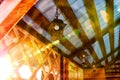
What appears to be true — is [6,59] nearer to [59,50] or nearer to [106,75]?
[59,50]

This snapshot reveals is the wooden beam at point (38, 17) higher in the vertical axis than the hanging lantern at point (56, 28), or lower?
higher

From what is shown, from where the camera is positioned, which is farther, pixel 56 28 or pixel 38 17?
pixel 38 17

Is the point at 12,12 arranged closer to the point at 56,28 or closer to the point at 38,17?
the point at 56,28

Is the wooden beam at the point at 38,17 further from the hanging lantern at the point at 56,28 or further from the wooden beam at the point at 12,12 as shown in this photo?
the wooden beam at the point at 12,12

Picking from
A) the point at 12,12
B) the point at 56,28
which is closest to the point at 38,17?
the point at 56,28

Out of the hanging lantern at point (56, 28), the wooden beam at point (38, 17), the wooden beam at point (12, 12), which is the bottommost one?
the wooden beam at point (12, 12)

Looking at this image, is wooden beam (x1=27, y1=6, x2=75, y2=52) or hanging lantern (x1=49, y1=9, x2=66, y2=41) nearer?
hanging lantern (x1=49, y1=9, x2=66, y2=41)

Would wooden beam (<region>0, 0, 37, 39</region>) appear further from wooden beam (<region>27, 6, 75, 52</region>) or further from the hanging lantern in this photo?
wooden beam (<region>27, 6, 75, 52</region>)

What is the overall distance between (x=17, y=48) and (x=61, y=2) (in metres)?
1.90

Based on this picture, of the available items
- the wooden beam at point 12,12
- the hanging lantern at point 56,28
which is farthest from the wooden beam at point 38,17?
the wooden beam at point 12,12

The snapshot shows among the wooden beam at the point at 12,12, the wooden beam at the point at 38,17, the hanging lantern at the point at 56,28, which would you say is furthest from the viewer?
the wooden beam at the point at 38,17

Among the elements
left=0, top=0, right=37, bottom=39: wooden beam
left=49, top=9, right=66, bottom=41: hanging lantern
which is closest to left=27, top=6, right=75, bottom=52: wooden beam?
left=49, top=9, right=66, bottom=41: hanging lantern

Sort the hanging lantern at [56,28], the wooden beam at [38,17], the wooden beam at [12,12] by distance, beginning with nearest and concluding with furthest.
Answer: the wooden beam at [12,12] < the hanging lantern at [56,28] < the wooden beam at [38,17]

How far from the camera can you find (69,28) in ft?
23.2
